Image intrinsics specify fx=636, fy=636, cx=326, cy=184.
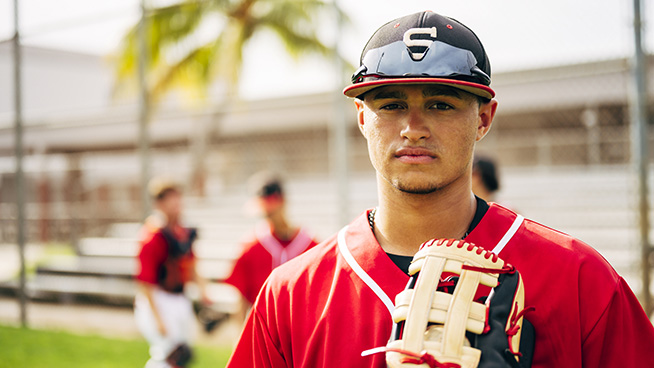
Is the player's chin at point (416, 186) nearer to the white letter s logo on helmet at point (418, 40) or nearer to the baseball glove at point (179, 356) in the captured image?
the white letter s logo on helmet at point (418, 40)

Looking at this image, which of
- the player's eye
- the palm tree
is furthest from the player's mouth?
the palm tree

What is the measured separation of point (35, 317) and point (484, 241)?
10.2 metres

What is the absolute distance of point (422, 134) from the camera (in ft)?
5.65

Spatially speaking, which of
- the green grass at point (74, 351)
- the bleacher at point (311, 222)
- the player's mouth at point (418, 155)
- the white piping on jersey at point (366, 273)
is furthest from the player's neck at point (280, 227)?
the player's mouth at point (418, 155)

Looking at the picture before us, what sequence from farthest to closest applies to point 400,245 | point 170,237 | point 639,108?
1. point 170,237
2. point 639,108
3. point 400,245

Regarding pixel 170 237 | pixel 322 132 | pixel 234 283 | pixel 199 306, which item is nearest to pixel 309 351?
pixel 234 283

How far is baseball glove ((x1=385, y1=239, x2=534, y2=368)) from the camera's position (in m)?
1.45

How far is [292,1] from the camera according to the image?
16094mm

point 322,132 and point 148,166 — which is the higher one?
point 322,132

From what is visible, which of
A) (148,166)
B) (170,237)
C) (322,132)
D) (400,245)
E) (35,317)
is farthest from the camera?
(322,132)

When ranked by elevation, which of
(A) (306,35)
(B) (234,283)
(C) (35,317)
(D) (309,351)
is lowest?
(C) (35,317)

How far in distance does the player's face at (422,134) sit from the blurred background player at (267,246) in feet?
12.0

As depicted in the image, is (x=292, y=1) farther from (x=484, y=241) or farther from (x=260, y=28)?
(x=484, y=241)

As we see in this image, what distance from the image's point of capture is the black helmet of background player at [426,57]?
5.50 feet
